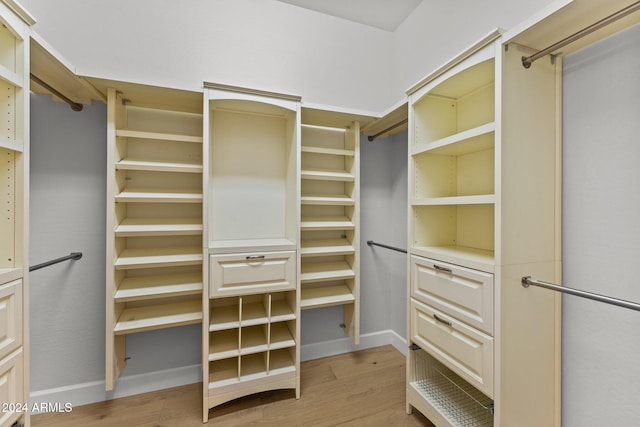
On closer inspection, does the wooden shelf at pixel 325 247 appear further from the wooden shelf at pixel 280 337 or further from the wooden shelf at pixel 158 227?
the wooden shelf at pixel 158 227

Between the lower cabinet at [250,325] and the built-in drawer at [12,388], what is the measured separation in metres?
0.79

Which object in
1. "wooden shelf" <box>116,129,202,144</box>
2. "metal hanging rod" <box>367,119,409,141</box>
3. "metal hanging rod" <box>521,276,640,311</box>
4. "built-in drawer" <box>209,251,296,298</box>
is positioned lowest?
"built-in drawer" <box>209,251,296,298</box>

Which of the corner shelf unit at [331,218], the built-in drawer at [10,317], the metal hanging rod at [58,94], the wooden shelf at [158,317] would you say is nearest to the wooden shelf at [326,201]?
the corner shelf unit at [331,218]

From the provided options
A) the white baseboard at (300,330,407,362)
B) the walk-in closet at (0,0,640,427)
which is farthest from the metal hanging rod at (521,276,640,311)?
the white baseboard at (300,330,407,362)

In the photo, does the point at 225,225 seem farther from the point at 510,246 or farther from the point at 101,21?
the point at 510,246

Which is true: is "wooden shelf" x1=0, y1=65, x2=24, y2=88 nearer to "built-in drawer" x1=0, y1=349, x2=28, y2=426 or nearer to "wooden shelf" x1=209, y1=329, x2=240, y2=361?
"built-in drawer" x1=0, y1=349, x2=28, y2=426

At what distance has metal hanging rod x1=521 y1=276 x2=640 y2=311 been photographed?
3.07ft

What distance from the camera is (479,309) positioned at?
1280 millimetres

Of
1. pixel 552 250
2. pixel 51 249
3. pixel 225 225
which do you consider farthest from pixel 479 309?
pixel 51 249

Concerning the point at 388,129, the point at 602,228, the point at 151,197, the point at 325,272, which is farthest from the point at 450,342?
the point at 151,197

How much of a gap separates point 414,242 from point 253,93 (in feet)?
4.60

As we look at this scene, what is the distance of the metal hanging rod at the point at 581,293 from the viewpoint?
937 mm

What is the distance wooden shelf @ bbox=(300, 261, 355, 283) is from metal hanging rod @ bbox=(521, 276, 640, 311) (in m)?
1.16

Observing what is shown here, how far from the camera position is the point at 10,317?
41.8 inches
